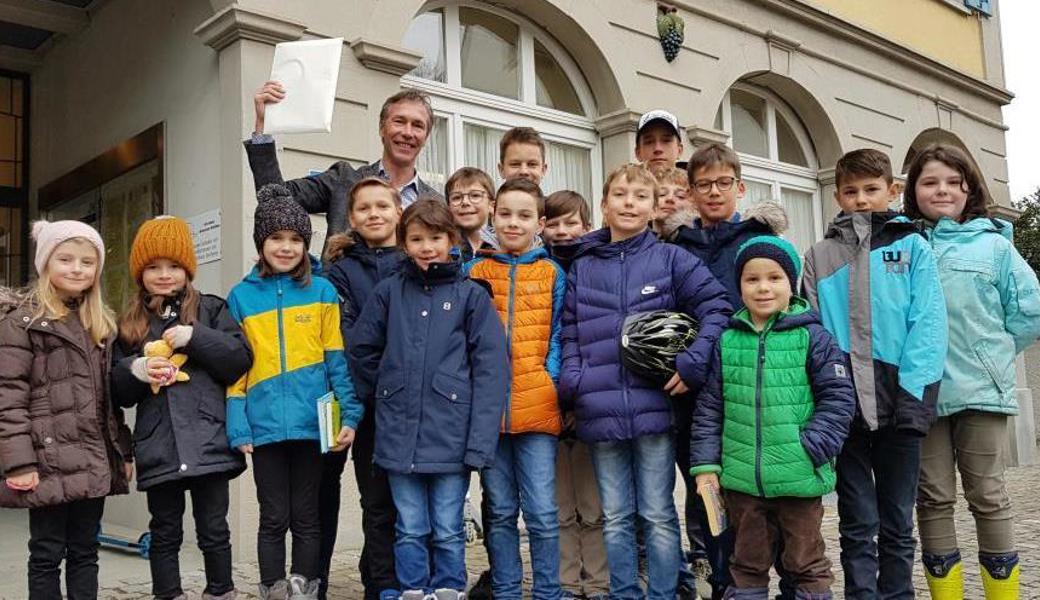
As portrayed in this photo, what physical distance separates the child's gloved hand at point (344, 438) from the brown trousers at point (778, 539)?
1442mm

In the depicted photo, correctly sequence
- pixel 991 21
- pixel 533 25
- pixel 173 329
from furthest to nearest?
pixel 991 21
pixel 533 25
pixel 173 329

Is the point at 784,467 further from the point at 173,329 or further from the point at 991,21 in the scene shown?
the point at 991,21

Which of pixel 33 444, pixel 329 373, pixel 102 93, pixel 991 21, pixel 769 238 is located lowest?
pixel 33 444

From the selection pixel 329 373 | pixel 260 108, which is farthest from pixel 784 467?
pixel 260 108

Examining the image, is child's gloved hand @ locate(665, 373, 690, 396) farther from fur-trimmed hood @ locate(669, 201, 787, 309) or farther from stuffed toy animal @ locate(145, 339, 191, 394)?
stuffed toy animal @ locate(145, 339, 191, 394)

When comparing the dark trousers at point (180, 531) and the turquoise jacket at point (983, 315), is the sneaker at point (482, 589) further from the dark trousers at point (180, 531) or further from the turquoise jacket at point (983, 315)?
the turquoise jacket at point (983, 315)

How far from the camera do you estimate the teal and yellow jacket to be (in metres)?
3.48

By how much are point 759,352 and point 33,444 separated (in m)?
2.64

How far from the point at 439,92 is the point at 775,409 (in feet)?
14.0

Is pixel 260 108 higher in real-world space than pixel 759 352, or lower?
higher

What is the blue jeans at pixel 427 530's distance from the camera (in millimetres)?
3416

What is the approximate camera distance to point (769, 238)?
3.50 meters

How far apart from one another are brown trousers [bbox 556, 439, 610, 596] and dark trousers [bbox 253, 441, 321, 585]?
1025mm

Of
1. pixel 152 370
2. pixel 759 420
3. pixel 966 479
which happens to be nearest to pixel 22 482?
pixel 152 370
